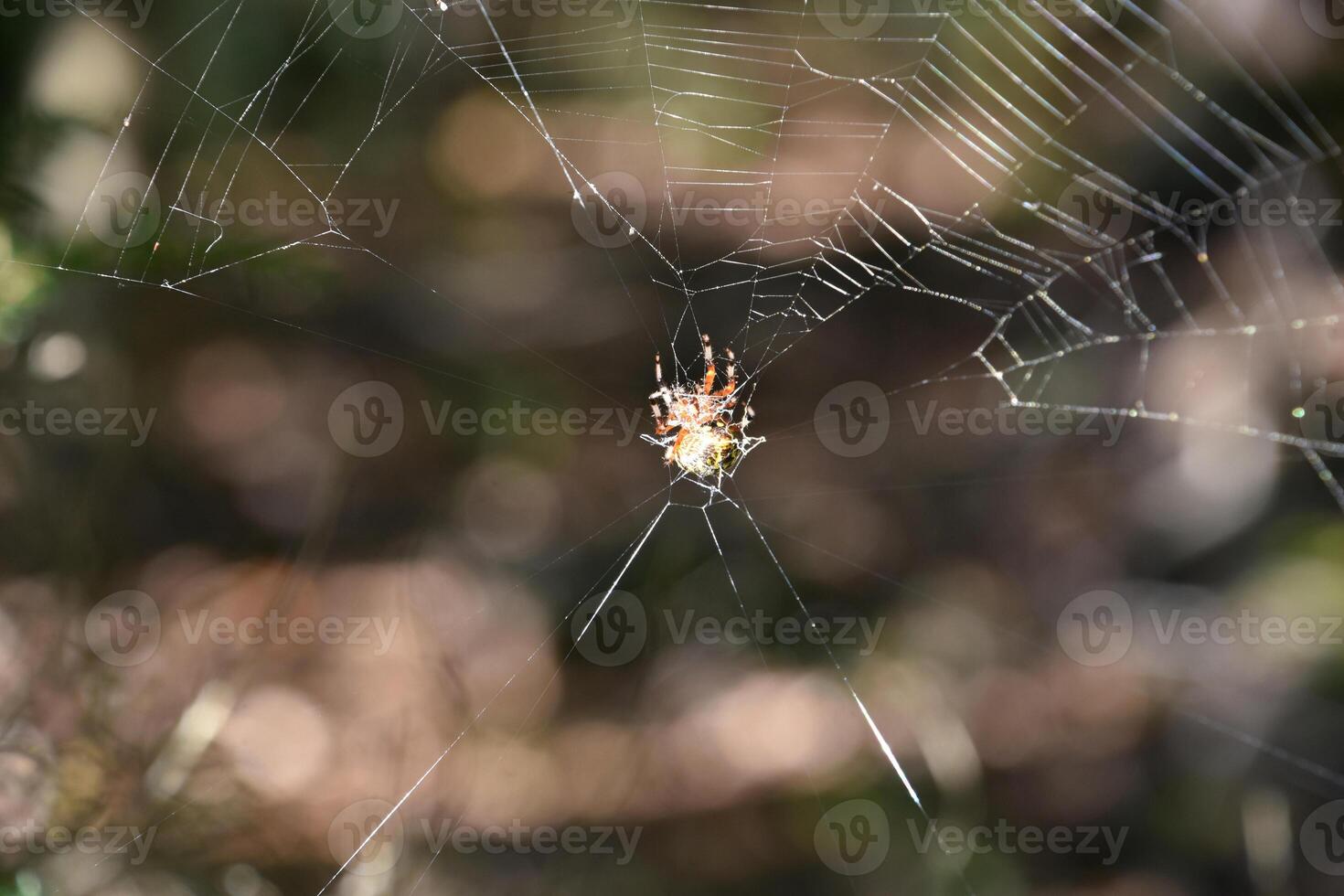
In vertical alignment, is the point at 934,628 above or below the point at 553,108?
below

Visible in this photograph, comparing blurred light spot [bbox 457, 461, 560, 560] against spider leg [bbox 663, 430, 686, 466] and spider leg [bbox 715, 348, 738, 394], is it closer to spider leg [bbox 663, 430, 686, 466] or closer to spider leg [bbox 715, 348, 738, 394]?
spider leg [bbox 663, 430, 686, 466]

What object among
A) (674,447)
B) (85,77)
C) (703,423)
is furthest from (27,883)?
(703,423)

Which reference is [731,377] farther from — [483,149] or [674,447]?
[483,149]

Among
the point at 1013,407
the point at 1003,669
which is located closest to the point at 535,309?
the point at 1013,407

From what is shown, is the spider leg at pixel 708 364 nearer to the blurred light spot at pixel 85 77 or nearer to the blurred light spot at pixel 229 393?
the blurred light spot at pixel 229 393

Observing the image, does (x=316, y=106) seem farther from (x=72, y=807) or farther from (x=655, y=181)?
(x=72, y=807)

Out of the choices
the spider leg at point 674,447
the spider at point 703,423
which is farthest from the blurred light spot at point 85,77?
the spider leg at point 674,447

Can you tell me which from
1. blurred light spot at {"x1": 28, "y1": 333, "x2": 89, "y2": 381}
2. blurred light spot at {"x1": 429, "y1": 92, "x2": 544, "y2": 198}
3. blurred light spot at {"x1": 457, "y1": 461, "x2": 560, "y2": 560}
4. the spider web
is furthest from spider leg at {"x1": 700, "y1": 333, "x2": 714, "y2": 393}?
blurred light spot at {"x1": 28, "y1": 333, "x2": 89, "y2": 381}
